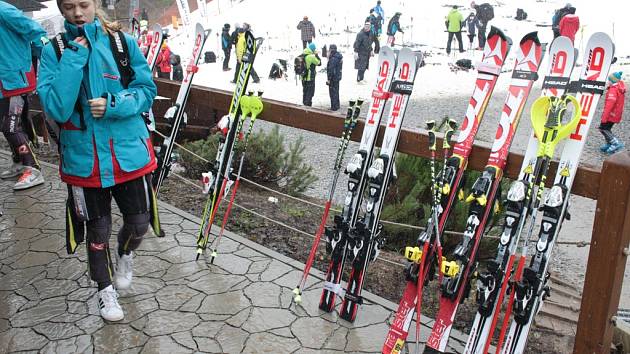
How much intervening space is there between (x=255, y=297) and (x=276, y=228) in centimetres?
124

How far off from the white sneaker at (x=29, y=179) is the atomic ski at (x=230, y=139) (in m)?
2.11

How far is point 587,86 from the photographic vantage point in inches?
94.7

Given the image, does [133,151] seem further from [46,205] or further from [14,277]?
[46,205]

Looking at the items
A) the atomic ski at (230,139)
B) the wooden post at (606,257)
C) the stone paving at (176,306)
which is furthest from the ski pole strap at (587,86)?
the atomic ski at (230,139)

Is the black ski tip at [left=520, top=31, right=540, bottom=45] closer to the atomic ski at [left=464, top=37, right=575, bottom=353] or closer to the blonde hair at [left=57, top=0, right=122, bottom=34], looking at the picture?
the atomic ski at [left=464, top=37, right=575, bottom=353]

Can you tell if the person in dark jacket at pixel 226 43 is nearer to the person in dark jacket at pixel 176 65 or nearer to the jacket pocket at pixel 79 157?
the person in dark jacket at pixel 176 65

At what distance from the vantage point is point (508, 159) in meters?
2.62

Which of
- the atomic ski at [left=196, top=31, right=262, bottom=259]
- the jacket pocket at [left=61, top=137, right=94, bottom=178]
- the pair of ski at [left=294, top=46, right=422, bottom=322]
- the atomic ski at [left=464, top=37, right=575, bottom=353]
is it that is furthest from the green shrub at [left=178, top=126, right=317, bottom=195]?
the atomic ski at [left=464, top=37, right=575, bottom=353]

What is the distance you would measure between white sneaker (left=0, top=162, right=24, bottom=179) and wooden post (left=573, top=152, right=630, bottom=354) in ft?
16.1

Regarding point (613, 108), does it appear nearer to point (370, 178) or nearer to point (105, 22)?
point (370, 178)

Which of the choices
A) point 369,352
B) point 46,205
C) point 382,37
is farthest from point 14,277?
Answer: point 382,37

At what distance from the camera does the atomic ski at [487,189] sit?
254 centimetres

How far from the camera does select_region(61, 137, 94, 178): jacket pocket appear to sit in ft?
8.45

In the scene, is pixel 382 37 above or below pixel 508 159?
above
